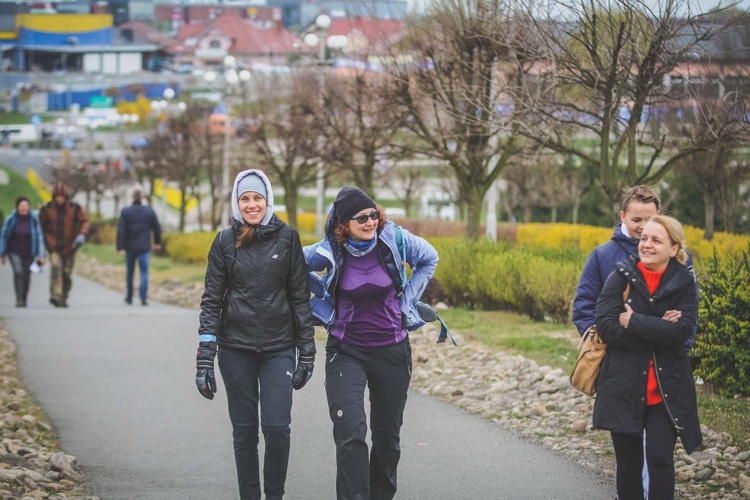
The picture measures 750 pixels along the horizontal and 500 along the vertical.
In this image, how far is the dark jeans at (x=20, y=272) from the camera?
19.3m

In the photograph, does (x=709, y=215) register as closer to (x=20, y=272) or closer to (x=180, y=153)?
(x=20, y=272)

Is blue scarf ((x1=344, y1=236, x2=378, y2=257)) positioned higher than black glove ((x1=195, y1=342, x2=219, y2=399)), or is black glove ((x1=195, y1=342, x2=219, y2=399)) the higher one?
blue scarf ((x1=344, y1=236, x2=378, y2=257))

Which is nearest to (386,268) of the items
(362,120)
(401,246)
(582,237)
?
(401,246)

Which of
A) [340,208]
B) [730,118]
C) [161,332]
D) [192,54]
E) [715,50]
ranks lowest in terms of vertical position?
[161,332]

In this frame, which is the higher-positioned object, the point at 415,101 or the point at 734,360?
the point at 415,101

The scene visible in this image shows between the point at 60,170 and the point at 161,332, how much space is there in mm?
53868

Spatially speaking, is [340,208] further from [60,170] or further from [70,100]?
[70,100]

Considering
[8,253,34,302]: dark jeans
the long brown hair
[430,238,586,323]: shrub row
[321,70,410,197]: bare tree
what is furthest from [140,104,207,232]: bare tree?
the long brown hair

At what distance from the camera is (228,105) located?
3594cm

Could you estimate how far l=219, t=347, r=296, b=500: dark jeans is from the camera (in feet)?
21.0

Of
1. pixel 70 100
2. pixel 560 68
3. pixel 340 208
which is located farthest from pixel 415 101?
pixel 70 100

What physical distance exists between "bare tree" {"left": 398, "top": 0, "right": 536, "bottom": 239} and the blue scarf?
5759 millimetres

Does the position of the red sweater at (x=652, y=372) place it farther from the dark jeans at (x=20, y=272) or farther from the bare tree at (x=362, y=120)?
the dark jeans at (x=20, y=272)

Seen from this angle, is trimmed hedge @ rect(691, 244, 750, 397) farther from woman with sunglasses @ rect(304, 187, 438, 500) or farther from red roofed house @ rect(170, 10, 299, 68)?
red roofed house @ rect(170, 10, 299, 68)
